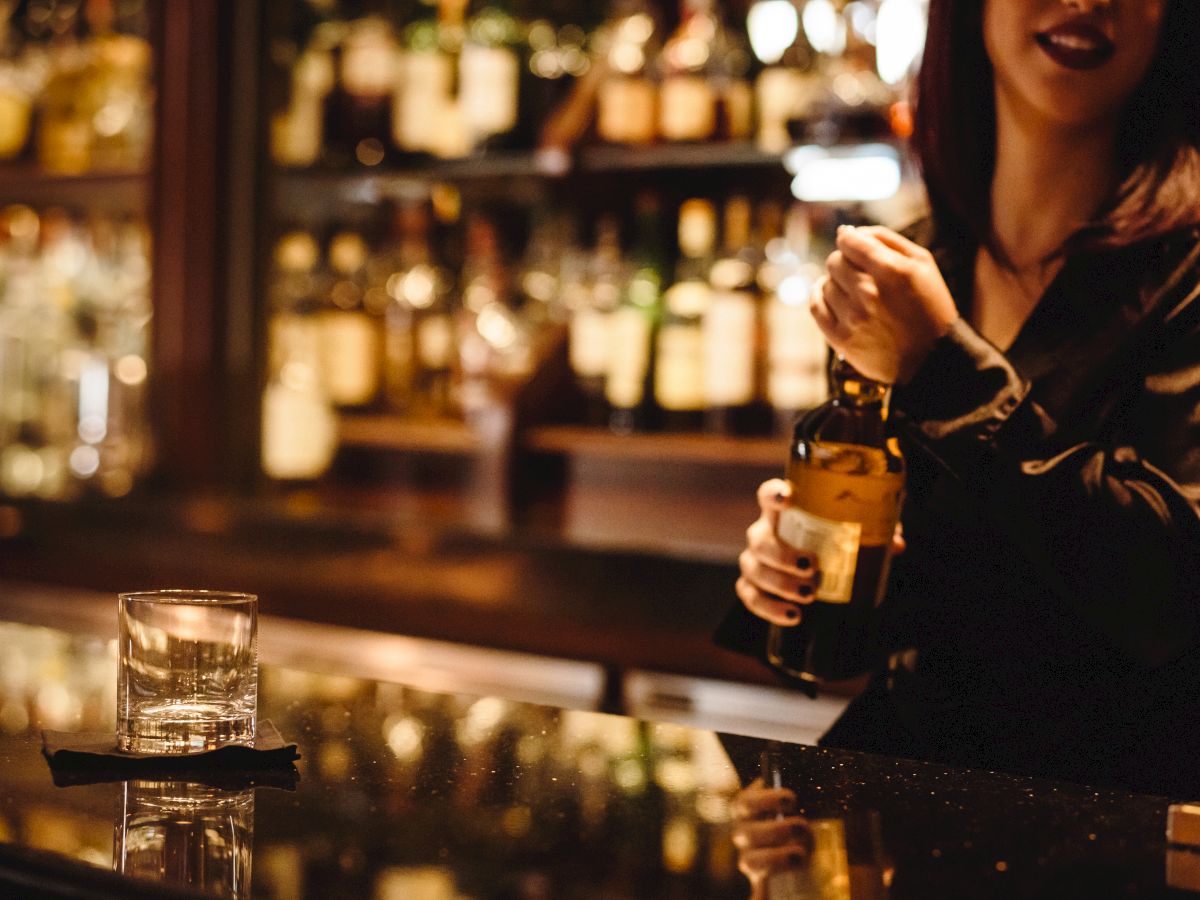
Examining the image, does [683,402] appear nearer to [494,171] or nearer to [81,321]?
[494,171]

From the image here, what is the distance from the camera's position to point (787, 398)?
83.0 inches

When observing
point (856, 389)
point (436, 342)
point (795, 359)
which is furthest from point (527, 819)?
point (436, 342)

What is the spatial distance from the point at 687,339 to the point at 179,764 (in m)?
1.56

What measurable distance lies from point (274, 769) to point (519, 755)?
13cm

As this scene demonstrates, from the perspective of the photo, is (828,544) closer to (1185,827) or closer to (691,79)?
(1185,827)

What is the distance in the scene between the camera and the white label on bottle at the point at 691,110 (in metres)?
2.24

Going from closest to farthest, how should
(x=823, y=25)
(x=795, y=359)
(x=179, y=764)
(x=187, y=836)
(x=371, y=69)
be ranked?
(x=187, y=836), (x=179, y=764), (x=795, y=359), (x=823, y=25), (x=371, y=69)

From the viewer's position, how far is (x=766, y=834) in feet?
2.15

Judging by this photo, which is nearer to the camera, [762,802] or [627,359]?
[762,802]

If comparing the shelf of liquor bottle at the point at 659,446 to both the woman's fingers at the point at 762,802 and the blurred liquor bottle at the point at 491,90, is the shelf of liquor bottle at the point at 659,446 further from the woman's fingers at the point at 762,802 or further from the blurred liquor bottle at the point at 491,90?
the woman's fingers at the point at 762,802

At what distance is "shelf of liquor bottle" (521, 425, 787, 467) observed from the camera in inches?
82.7

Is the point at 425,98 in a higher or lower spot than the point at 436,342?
higher

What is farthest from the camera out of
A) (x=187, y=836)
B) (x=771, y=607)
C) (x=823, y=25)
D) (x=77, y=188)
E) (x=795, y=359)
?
(x=77, y=188)

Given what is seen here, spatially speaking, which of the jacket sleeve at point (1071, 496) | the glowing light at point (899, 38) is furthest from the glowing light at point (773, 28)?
the jacket sleeve at point (1071, 496)
